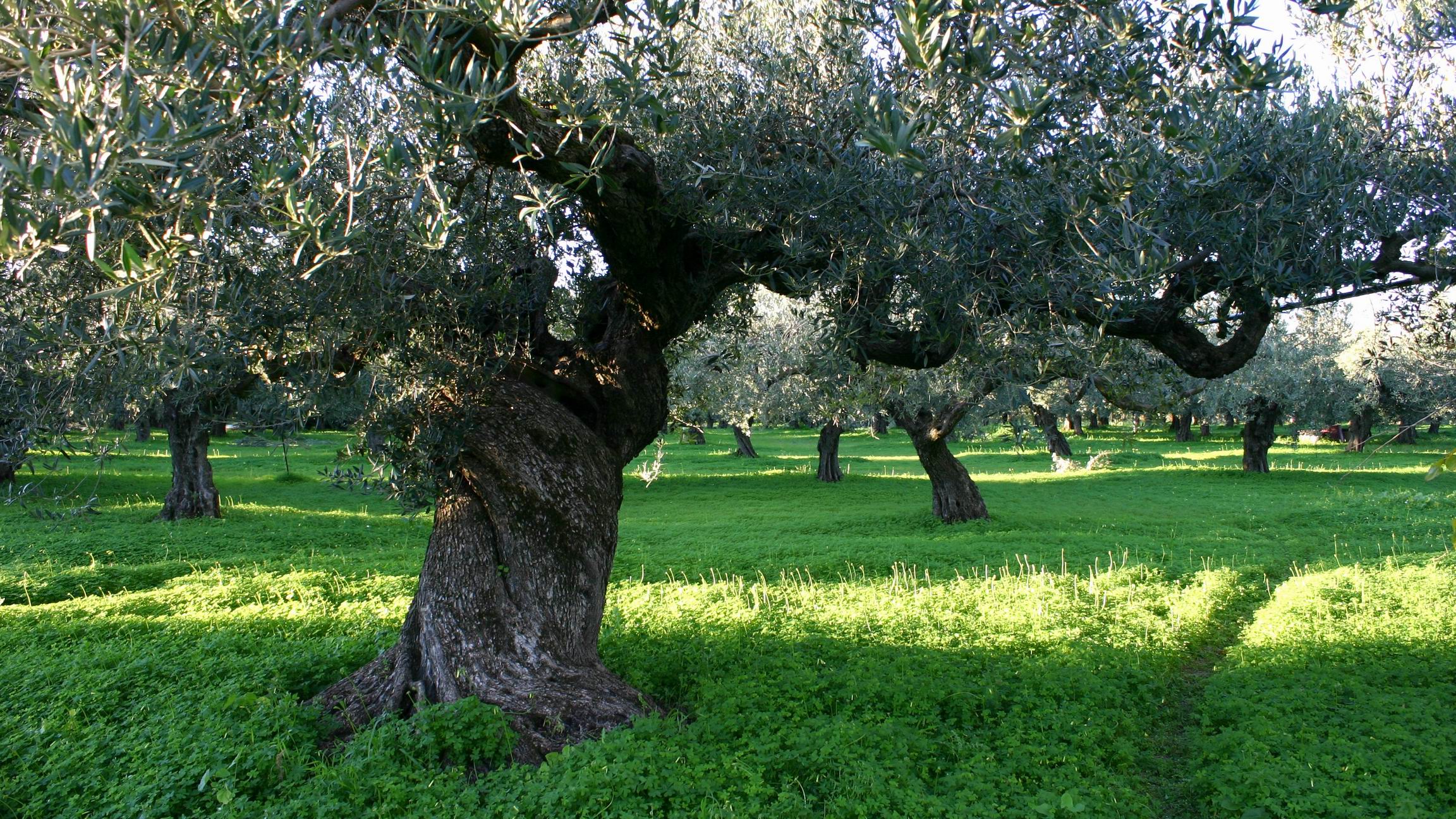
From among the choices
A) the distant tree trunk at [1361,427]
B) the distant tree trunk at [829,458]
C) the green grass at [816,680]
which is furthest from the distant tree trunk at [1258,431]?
the green grass at [816,680]

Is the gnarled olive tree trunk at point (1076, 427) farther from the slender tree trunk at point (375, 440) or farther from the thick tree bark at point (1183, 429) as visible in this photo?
the slender tree trunk at point (375, 440)

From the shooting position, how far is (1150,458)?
41.9 m

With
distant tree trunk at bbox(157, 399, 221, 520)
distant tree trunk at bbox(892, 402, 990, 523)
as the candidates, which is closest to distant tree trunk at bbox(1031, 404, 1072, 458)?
distant tree trunk at bbox(892, 402, 990, 523)

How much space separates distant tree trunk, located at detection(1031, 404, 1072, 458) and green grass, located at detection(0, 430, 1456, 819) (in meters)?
6.90

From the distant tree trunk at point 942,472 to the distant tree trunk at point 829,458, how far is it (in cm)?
1181

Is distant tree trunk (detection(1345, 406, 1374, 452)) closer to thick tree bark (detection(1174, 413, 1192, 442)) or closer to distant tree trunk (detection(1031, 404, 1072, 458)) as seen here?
thick tree bark (detection(1174, 413, 1192, 442))

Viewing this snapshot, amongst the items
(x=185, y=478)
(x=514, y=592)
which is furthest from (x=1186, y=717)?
(x=185, y=478)

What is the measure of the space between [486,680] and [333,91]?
520 cm

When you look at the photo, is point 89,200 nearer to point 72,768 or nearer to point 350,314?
point 350,314

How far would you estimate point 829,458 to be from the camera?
113 ft

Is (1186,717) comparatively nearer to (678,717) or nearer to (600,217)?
(678,717)

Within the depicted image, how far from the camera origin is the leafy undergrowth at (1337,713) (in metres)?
6.20

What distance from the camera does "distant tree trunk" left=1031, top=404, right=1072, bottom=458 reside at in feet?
80.4

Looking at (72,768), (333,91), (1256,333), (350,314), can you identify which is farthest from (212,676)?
(1256,333)
